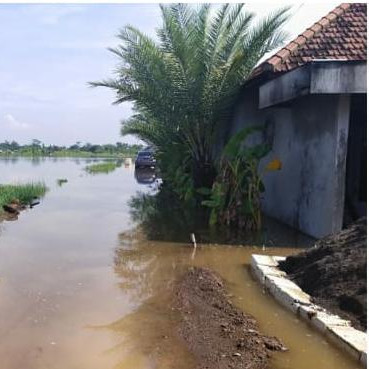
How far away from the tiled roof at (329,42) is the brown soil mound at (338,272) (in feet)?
15.7

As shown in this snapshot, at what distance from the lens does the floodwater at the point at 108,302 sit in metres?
4.13

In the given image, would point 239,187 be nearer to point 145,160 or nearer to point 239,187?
point 239,187

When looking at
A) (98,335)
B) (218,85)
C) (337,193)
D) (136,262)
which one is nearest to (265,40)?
(218,85)

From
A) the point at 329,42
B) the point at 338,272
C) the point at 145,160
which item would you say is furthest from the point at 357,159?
the point at 145,160

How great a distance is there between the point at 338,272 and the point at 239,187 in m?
4.80

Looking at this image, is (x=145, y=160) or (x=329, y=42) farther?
(x=145, y=160)

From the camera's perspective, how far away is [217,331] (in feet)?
15.4

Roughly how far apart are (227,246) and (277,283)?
291 cm

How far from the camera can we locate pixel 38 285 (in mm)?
6285

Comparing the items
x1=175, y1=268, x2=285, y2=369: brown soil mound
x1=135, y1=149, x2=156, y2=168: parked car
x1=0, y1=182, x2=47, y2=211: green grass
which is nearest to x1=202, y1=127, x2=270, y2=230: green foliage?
x1=175, y1=268, x2=285, y2=369: brown soil mound

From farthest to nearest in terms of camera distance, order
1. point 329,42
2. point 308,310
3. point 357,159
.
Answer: point 329,42 < point 357,159 < point 308,310

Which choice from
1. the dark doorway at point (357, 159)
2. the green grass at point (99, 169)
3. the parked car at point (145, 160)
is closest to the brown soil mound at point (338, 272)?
the dark doorway at point (357, 159)

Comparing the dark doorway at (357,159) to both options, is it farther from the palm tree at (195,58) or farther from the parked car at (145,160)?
the parked car at (145,160)

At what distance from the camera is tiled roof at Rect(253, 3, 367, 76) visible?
1008 cm
